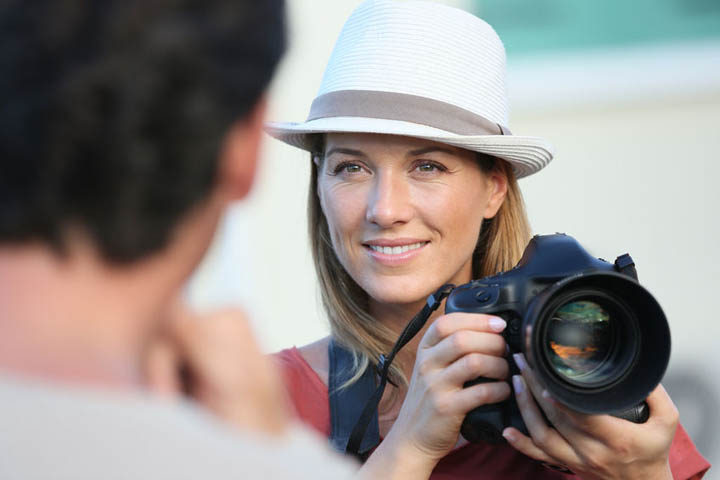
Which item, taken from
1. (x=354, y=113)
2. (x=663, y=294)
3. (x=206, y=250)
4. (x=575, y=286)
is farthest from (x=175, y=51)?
(x=663, y=294)

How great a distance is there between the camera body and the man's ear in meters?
0.63

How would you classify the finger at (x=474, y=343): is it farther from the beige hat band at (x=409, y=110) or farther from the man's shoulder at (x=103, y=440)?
the man's shoulder at (x=103, y=440)

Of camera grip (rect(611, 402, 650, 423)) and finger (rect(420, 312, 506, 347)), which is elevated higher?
finger (rect(420, 312, 506, 347))

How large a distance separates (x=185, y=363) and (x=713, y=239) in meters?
2.80

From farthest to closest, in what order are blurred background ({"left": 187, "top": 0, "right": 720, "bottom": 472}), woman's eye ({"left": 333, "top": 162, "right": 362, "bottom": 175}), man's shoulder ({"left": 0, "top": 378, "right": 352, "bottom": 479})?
blurred background ({"left": 187, "top": 0, "right": 720, "bottom": 472}), woman's eye ({"left": 333, "top": 162, "right": 362, "bottom": 175}), man's shoulder ({"left": 0, "top": 378, "right": 352, "bottom": 479})

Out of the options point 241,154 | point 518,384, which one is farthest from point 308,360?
point 241,154

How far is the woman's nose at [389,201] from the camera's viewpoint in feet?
4.79

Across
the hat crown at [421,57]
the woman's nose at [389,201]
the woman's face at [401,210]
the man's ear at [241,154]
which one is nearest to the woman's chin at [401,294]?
the woman's face at [401,210]

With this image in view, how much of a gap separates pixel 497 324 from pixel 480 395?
0.10 meters

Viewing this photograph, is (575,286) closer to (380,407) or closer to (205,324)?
(380,407)

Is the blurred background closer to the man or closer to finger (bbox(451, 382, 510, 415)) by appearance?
finger (bbox(451, 382, 510, 415))

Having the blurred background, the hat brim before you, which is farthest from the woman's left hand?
the blurred background

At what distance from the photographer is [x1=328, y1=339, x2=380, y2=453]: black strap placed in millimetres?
1502

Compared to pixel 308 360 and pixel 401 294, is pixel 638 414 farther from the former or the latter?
pixel 308 360
